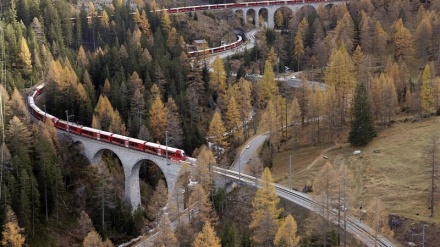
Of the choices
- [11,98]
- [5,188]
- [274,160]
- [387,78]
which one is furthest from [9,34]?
[387,78]

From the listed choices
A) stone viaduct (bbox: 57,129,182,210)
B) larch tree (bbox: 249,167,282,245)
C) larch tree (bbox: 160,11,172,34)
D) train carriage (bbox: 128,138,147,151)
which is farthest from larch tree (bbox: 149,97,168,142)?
larch tree (bbox: 160,11,172,34)

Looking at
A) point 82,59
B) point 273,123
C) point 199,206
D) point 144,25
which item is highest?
point 144,25

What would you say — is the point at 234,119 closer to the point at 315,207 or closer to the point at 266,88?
the point at 266,88

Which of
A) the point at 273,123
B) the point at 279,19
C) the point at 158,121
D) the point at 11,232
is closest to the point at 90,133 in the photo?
the point at 158,121

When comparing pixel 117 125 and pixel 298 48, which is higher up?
pixel 298 48

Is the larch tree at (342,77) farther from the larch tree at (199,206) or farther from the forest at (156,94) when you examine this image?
the larch tree at (199,206)

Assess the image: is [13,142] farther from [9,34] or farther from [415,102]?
[415,102]
